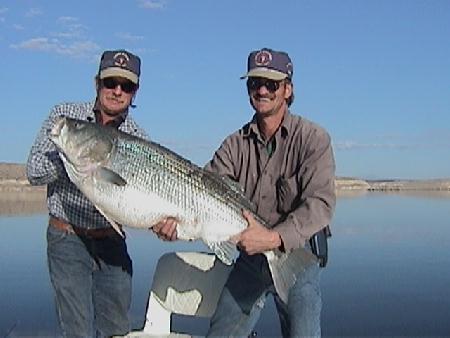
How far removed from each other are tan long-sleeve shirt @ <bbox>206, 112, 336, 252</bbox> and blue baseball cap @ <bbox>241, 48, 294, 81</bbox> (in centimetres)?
40

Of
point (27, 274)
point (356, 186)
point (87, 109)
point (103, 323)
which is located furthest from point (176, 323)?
point (356, 186)

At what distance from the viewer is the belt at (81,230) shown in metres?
6.34

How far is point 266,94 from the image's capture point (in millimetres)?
5996

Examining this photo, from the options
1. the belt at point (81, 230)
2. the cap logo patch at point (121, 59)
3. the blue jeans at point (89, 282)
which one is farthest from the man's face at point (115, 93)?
the blue jeans at point (89, 282)

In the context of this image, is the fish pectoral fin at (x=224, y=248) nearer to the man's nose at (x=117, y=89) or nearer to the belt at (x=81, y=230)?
the belt at (x=81, y=230)

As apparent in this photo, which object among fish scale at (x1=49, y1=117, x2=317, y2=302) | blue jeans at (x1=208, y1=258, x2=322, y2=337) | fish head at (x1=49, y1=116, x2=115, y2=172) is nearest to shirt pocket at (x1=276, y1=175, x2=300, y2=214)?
fish scale at (x1=49, y1=117, x2=317, y2=302)

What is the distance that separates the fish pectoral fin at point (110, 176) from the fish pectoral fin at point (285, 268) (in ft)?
4.11

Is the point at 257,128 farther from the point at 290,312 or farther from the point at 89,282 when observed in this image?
the point at 89,282

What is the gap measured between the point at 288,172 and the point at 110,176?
149 cm

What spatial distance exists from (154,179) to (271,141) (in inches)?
43.6

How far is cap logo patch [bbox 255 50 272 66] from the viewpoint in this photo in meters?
5.99

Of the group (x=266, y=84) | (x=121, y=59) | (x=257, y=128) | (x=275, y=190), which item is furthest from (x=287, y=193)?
(x=121, y=59)

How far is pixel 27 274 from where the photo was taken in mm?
16953

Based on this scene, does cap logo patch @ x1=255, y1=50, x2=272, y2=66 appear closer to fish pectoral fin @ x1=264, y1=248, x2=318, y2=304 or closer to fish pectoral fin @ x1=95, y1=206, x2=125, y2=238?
fish pectoral fin @ x1=264, y1=248, x2=318, y2=304
